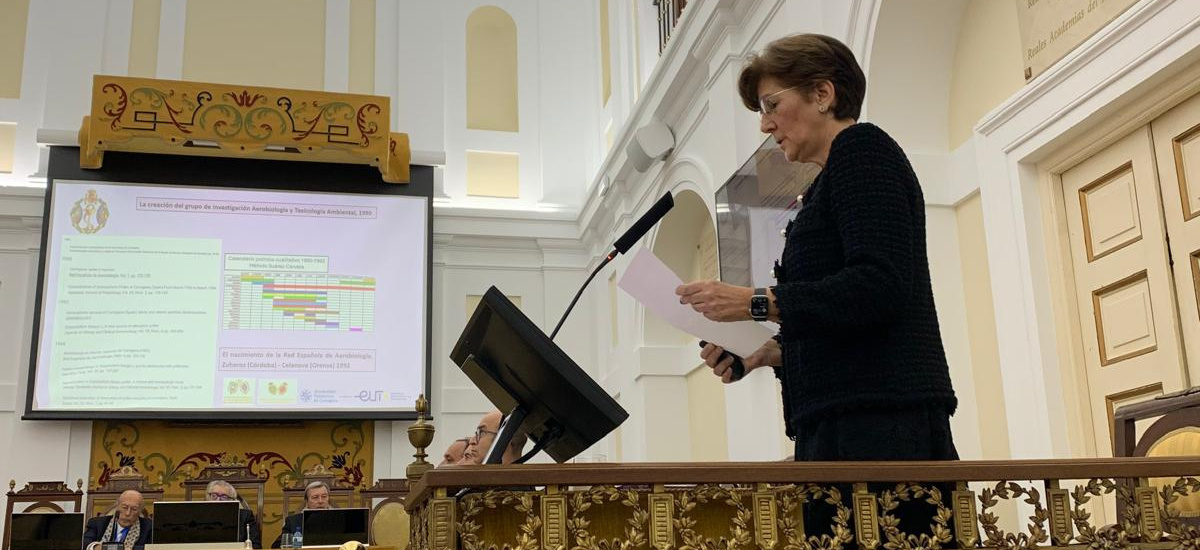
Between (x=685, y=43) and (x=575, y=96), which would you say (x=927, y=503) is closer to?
(x=685, y=43)

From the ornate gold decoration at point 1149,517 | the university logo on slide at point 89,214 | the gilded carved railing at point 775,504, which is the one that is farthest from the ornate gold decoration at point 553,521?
the university logo on slide at point 89,214

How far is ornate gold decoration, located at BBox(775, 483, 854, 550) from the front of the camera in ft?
4.72

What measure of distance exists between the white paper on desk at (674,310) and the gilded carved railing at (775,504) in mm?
404

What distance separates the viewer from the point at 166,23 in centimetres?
923

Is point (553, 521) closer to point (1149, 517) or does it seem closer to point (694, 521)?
point (694, 521)

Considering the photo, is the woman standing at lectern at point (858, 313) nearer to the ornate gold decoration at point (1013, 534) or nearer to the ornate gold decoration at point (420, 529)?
the ornate gold decoration at point (1013, 534)

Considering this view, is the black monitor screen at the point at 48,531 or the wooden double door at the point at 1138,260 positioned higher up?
the wooden double door at the point at 1138,260

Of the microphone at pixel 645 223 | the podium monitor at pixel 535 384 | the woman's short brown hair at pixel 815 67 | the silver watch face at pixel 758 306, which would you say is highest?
the woman's short brown hair at pixel 815 67

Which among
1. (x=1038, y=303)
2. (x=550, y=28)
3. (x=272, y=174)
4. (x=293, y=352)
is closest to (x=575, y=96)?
(x=550, y=28)

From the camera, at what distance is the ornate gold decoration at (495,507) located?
4.50 feet

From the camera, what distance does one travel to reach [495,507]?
1.42 m

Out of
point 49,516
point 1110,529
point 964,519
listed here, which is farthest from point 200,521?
point 1110,529

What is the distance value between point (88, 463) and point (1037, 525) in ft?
26.6

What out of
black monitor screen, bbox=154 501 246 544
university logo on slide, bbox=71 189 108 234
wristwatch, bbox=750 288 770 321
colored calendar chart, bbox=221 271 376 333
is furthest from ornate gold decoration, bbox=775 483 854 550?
university logo on slide, bbox=71 189 108 234
